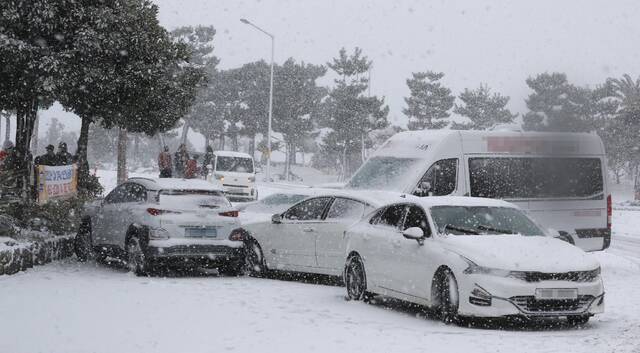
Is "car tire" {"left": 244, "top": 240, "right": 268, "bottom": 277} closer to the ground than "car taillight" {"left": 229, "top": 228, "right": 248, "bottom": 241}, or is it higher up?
closer to the ground

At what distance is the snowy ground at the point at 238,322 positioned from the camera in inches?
295

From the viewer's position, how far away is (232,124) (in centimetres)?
9512

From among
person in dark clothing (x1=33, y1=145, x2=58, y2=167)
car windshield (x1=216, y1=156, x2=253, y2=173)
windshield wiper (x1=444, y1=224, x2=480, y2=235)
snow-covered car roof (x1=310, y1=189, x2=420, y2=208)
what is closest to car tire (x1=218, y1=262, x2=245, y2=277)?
snow-covered car roof (x1=310, y1=189, x2=420, y2=208)

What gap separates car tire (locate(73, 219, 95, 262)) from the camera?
15.5 m

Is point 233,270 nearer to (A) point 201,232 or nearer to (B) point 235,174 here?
(A) point 201,232

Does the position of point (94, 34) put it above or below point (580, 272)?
above

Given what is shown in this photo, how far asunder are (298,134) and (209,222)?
80.1 metres

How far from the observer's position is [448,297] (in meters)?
8.96

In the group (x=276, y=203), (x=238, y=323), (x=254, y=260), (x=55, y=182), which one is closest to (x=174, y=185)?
(x=254, y=260)

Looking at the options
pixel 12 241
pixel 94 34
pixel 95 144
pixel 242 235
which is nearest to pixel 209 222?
pixel 242 235

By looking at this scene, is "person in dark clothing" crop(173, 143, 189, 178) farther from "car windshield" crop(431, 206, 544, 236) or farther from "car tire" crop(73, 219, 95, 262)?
"car windshield" crop(431, 206, 544, 236)

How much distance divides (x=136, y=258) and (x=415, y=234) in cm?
550

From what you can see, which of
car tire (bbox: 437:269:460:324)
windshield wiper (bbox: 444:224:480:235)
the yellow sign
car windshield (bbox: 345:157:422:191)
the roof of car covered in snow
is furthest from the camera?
the yellow sign

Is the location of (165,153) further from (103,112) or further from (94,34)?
(94,34)
